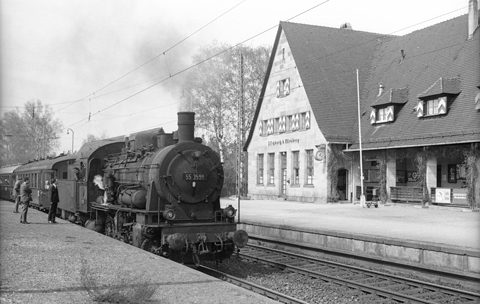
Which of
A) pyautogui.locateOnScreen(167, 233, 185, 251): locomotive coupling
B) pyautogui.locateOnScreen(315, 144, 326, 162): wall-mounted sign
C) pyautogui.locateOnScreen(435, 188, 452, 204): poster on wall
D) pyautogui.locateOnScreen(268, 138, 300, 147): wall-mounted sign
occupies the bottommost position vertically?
pyautogui.locateOnScreen(167, 233, 185, 251): locomotive coupling

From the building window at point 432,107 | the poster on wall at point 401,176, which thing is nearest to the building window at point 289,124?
the poster on wall at point 401,176

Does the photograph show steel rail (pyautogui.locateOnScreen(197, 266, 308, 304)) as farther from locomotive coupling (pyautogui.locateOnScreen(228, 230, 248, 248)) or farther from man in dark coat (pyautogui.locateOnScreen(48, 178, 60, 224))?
man in dark coat (pyautogui.locateOnScreen(48, 178, 60, 224))

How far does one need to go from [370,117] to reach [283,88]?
7.77m

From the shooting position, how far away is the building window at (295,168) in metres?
36.1

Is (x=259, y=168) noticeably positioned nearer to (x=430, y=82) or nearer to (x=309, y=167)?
(x=309, y=167)

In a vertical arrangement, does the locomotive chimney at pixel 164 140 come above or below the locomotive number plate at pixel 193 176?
above

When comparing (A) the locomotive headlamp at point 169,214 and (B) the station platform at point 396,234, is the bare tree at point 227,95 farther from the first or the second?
(A) the locomotive headlamp at point 169,214

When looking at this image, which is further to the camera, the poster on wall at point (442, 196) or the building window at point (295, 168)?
the building window at point (295, 168)

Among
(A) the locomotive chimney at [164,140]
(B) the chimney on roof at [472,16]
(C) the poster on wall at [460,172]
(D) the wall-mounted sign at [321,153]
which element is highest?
(B) the chimney on roof at [472,16]

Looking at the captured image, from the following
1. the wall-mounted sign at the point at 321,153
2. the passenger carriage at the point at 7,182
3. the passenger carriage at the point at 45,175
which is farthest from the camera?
the passenger carriage at the point at 7,182

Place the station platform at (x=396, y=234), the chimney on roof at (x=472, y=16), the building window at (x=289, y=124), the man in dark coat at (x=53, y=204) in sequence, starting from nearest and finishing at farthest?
the station platform at (x=396, y=234)
the man in dark coat at (x=53, y=204)
the chimney on roof at (x=472, y=16)
the building window at (x=289, y=124)

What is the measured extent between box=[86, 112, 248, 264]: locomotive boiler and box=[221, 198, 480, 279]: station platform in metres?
4.20

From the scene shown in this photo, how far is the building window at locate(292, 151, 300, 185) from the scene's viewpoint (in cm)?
3608

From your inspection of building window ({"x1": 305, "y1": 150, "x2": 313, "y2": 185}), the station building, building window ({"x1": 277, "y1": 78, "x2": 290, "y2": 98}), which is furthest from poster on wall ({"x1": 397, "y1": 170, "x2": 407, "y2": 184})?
building window ({"x1": 277, "y1": 78, "x2": 290, "y2": 98})
